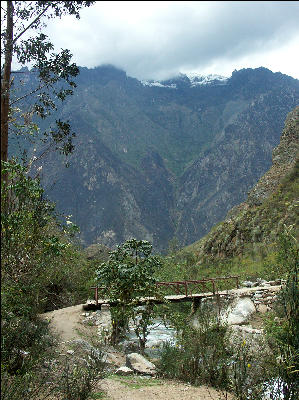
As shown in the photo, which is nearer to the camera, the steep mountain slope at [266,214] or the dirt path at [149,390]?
the dirt path at [149,390]

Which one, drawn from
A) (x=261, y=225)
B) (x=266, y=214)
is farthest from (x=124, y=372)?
(x=266, y=214)

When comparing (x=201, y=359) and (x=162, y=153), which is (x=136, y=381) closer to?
(x=201, y=359)

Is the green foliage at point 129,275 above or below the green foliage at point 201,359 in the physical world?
above

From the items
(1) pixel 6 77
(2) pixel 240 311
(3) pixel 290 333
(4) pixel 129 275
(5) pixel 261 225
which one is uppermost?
(1) pixel 6 77

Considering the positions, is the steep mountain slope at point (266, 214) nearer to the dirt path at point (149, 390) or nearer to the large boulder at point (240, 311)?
the large boulder at point (240, 311)

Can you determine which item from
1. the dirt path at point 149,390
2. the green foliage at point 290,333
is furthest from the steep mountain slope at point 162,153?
the green foliage at point 290,333

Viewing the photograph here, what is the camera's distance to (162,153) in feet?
465

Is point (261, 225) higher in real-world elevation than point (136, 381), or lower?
higher

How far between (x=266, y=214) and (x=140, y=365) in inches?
933

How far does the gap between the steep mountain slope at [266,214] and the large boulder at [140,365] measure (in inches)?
695

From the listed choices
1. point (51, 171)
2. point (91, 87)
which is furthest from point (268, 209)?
point (91, 87)

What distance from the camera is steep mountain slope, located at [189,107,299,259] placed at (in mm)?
28062

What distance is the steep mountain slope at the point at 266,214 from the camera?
1105 inches

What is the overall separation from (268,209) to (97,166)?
9158 centimetres
